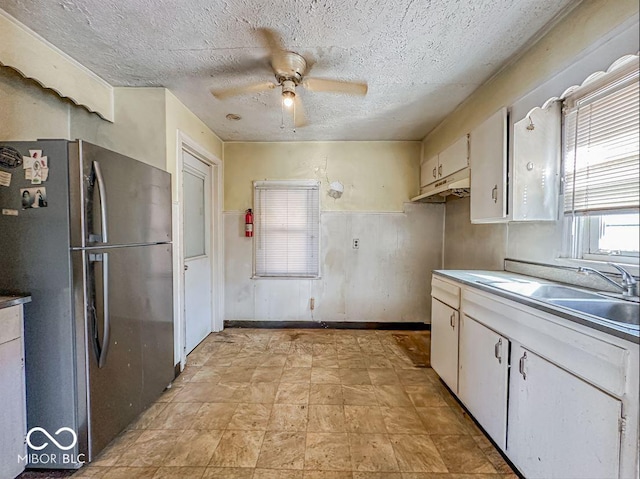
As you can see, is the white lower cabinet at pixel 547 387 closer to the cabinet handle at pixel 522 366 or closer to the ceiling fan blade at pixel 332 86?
the cabinet handle at pixel 522 366

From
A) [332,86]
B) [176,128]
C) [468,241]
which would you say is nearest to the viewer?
[332,86]

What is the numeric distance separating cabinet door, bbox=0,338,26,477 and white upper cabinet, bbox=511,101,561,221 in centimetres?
290

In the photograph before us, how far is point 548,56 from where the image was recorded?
1.68m

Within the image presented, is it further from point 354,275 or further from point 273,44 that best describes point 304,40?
→ point 354,275

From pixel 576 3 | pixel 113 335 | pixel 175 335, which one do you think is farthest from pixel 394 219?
pixel 113 335

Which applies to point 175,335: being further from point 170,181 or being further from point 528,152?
point 528,152

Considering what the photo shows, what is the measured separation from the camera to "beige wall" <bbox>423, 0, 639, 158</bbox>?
133 cm

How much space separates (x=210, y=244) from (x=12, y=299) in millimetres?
2258

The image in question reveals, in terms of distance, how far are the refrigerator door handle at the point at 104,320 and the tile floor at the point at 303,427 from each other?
61 cm

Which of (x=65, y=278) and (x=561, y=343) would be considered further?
(x=65, y=278)

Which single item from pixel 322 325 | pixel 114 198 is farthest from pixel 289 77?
pixel 322 325

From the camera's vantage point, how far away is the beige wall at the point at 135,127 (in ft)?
7.92

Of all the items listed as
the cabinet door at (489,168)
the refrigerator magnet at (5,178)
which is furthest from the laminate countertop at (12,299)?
the cabinet door at (489,168)

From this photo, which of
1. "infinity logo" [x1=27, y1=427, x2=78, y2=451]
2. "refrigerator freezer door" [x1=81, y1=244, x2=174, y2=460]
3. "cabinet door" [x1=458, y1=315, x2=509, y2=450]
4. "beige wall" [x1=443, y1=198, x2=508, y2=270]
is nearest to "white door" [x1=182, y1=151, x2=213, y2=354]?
"refrigerator freezer door" [x1=81, y1=244, x2=174, y2=460]
